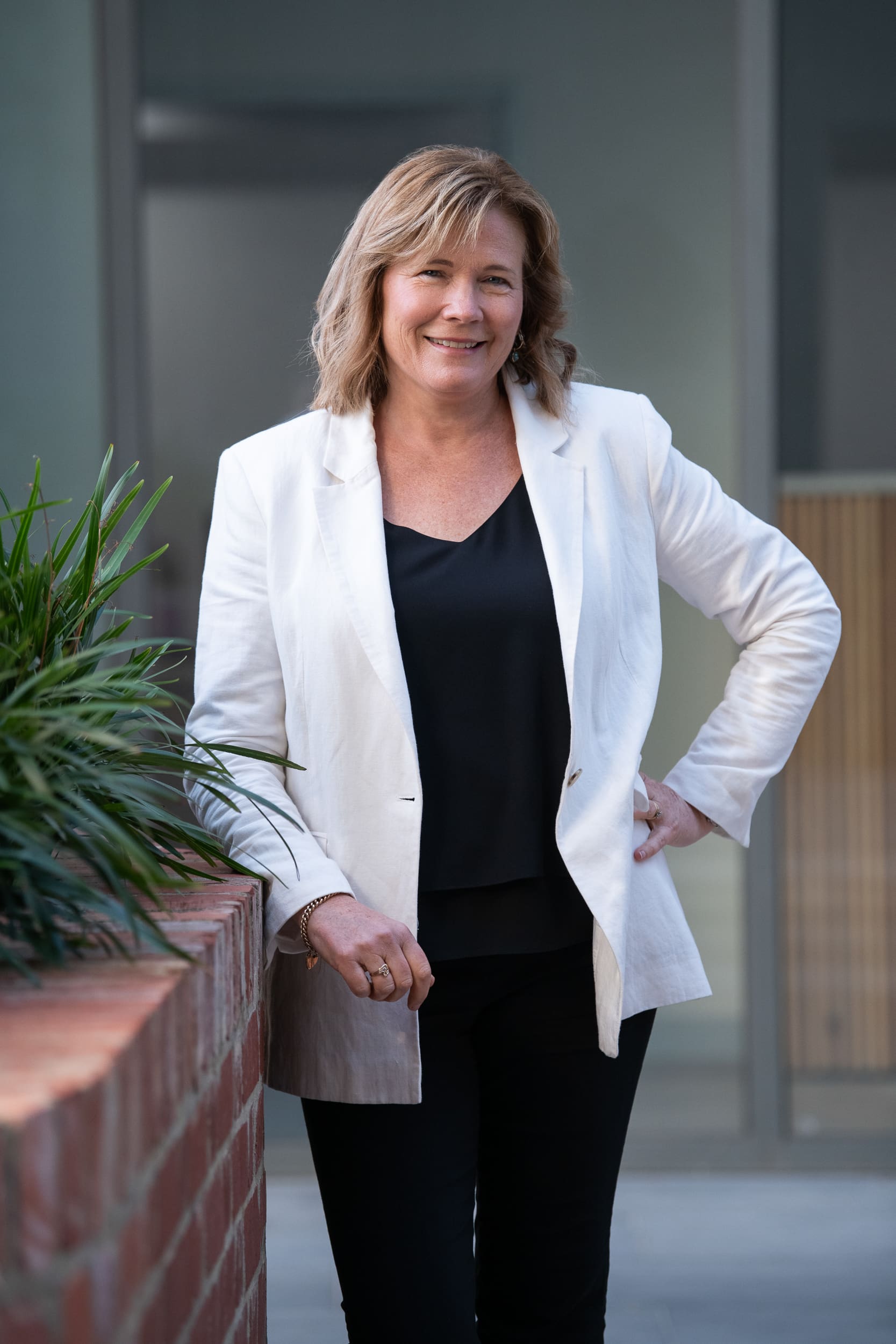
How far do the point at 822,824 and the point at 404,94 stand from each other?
7.58 feet

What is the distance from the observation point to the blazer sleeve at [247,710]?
1.71 m

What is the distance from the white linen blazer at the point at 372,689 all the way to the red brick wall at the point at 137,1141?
8.9 inches

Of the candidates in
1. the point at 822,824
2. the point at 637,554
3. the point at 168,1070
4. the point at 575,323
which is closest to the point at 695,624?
the point at 822,824

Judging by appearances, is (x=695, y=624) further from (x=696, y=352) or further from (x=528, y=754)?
(x=528, y=754)

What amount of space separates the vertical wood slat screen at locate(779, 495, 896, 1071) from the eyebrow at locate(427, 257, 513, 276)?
2.18m

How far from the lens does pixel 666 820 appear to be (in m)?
2.01

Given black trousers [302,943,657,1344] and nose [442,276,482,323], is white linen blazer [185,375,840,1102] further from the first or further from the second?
nose [442,276,482,323]

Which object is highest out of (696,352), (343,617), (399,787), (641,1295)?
(696,352)

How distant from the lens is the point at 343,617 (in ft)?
5.83

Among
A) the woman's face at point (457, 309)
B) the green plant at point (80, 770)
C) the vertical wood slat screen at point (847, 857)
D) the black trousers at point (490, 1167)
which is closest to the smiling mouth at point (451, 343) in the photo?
the woman's face at point (457, 309)

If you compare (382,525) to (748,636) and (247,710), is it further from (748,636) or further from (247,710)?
(748,636)

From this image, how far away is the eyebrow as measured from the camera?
183 centimetres

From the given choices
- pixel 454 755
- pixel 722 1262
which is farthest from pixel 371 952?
pixel 722 1262

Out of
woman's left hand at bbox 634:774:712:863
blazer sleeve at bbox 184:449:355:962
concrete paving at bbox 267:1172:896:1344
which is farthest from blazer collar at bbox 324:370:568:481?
concrete paving at bbox 267:1172:896:1344
